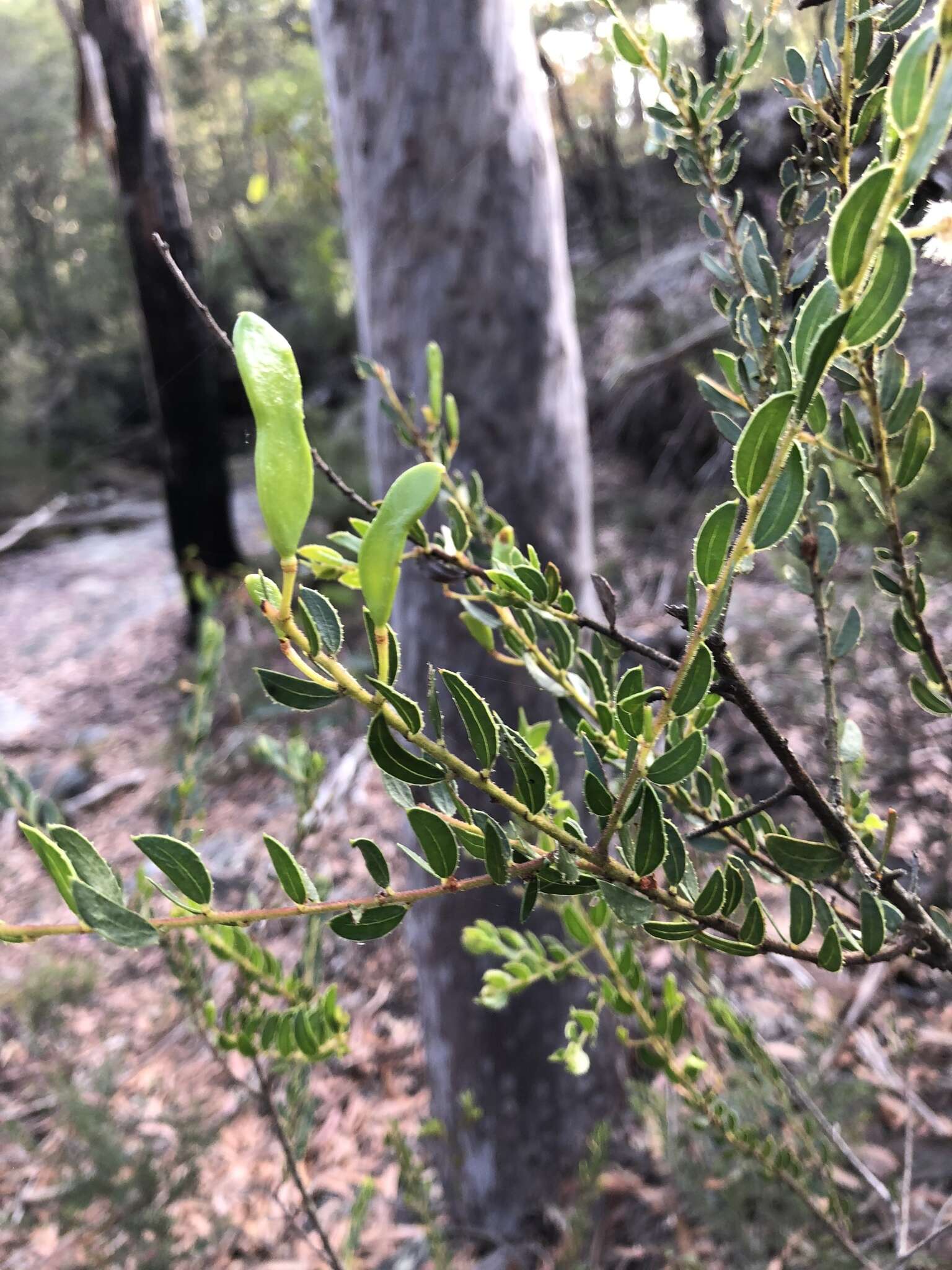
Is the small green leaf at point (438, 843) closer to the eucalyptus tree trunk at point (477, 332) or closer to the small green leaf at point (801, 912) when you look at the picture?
the small green leaf at point (801, 912)

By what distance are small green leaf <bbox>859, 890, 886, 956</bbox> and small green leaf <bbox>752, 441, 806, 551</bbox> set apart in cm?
17

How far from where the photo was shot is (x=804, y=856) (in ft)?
1.19

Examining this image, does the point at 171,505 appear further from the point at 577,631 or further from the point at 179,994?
the point at 577,631

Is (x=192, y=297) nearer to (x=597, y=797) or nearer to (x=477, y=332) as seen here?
(x=597, y=797)

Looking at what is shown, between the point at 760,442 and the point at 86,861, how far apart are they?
0.92 feet

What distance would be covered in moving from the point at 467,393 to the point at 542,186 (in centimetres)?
38

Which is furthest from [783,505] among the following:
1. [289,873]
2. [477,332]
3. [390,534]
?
[477,332]

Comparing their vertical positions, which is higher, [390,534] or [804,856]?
[390,534]

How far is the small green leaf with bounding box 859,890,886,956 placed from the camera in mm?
342

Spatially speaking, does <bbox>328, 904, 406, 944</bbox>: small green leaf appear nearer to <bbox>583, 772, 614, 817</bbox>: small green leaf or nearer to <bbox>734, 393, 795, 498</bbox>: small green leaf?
<bbox>583, 772, 614, 817</bbox>: small green leaf

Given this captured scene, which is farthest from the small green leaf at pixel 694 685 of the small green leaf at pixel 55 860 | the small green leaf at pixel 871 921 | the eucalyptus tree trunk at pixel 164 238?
the eucalyptus tree trunk at pixel 164 238

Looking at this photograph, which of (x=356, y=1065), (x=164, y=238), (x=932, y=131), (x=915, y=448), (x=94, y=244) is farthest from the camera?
(x=94, y=244)

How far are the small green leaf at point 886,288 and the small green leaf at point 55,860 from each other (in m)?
0.31

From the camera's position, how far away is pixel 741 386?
40 cm
